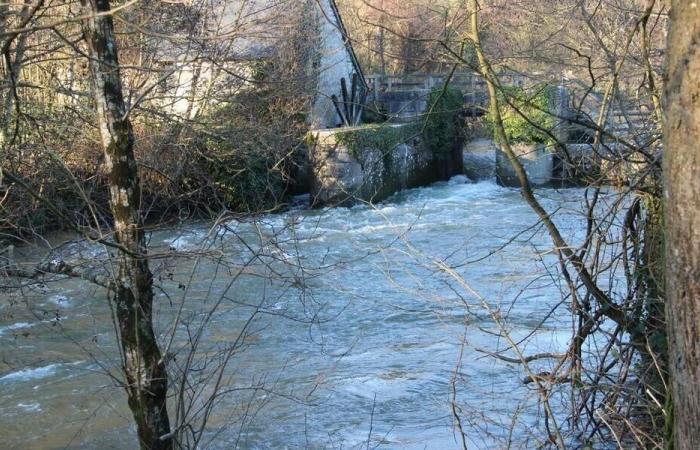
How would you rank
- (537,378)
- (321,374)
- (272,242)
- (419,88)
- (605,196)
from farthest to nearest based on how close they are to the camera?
(419,88) → (321,374) → (605,196) → (537,378) → (272,242)

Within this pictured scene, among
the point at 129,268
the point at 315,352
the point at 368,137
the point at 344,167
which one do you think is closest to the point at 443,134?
the point at 368,137

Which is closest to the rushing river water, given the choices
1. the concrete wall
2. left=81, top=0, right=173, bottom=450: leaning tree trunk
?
left=81, top=0, right=173, bottom=450: leaning tree trunk

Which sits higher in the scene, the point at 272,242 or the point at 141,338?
the point at 272,242

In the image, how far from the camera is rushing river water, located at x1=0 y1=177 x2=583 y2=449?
6434 millimetres

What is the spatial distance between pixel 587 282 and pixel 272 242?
1.95 metres

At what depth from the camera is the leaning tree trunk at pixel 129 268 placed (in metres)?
4.68

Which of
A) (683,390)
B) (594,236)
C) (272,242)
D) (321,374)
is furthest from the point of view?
(321,374)

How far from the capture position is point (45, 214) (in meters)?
12.0

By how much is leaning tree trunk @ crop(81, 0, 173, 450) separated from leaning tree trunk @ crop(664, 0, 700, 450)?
9.35ft

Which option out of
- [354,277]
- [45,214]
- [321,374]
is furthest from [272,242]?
[354,277]

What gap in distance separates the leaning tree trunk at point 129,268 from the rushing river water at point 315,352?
0.28 meters

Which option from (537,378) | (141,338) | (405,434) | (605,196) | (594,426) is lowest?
(405,434)

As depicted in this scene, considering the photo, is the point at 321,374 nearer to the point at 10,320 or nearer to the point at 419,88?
the point at 10,320

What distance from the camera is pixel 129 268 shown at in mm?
4680
